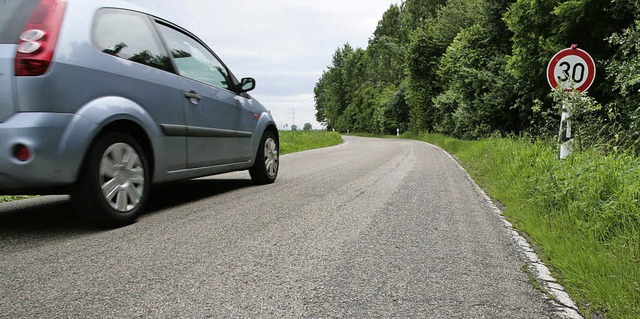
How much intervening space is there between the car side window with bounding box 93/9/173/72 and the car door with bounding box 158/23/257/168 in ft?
0.65

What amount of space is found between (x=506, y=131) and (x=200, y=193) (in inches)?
469

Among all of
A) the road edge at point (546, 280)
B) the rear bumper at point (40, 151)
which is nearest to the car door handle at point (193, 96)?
the rear bumper at point (40, 151)

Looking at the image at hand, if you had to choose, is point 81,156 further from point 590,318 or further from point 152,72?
point 590,318

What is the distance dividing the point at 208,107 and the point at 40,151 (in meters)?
1.98

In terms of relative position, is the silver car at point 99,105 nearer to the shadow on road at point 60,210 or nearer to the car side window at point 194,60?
the car side window at point 194,60

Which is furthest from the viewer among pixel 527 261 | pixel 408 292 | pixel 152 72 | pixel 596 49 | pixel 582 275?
pixel 596 49

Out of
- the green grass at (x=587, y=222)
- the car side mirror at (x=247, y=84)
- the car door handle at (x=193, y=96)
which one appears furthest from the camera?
the car side mirror at (x=247, y=84)

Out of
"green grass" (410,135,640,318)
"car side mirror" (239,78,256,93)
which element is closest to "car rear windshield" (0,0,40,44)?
"car side mirror" (239,78,256,93)

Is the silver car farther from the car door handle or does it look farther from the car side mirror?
the car side mirror

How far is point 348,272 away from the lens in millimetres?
2525

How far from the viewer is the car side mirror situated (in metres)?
5.43

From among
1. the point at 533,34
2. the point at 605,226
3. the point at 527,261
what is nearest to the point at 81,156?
the point at 527,261

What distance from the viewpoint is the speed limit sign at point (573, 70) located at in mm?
5770

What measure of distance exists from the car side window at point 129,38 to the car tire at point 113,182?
75 cm
